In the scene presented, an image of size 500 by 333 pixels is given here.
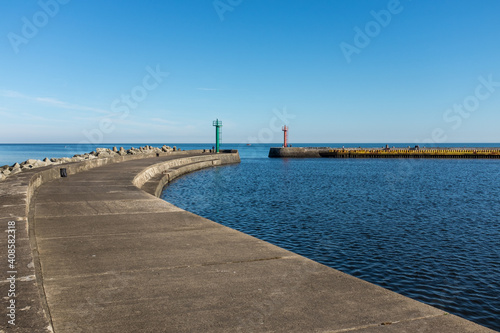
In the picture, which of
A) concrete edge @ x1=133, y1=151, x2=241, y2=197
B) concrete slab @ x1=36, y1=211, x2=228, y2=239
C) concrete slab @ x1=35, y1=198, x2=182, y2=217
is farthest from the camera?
concrete edge @ x1=133, y1=151, x2=241, y2=197

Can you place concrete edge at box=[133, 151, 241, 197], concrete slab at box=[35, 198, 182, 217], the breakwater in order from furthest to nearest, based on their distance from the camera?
the breakwater < concrete edge at box=[133, 151, 241, 197] < concrete slab at box=[35, 198, 182, 217]

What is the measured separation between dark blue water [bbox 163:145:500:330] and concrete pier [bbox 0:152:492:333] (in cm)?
326

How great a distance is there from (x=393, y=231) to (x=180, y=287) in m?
9.80

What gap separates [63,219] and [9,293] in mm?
4998

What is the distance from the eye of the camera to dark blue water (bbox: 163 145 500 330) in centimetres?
763

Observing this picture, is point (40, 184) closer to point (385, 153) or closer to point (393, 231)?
point (393, 231)

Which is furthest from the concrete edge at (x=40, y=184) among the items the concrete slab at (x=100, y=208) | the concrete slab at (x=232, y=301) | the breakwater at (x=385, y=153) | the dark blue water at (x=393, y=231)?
the breakwater at (x=385, y=153)

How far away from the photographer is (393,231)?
1252cm

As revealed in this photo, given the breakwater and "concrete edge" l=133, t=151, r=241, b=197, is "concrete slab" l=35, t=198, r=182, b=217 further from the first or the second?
the breakwater

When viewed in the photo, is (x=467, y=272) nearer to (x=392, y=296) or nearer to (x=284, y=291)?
(x=392, y=296)

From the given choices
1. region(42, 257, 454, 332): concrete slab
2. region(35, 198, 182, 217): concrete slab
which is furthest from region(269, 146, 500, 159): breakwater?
region(42, 257, 454, 332): concrete slab

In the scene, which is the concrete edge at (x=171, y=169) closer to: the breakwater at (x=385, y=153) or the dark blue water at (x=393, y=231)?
the dark blue water at (x=393, y=231)

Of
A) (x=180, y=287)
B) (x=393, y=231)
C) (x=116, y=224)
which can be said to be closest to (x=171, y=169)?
(x=393, y=231)

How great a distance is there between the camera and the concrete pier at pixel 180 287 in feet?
11.4
